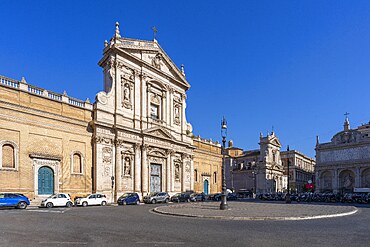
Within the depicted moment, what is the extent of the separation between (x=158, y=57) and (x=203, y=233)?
36.0 m

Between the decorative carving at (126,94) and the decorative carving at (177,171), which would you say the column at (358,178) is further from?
the decorative carving at (126,94)

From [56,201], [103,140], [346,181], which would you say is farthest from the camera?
[346,181]

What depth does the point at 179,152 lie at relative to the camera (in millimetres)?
47625

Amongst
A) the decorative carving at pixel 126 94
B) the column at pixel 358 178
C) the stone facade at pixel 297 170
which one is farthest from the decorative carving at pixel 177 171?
the stone facade at pixel 297 170

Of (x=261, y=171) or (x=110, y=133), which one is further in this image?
(x=261, y=171)

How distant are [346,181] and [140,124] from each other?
2026 inches

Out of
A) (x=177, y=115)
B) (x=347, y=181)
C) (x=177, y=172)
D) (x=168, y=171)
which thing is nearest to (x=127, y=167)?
(x=168, y=171)

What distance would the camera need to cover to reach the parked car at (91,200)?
28906mm

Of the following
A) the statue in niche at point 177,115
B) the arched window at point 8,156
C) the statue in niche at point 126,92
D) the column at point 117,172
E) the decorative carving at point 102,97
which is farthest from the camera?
the statue in niche at point 177,115

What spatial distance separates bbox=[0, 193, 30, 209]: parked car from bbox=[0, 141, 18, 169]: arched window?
3.53m

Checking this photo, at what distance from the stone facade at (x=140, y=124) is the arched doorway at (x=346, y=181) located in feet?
129

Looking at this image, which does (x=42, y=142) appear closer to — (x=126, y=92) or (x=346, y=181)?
(x=126, y=92)

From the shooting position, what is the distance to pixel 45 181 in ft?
97.3

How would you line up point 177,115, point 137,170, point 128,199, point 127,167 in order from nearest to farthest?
point 128,199 < point 127,167 < point 137,170 < point 177,115
